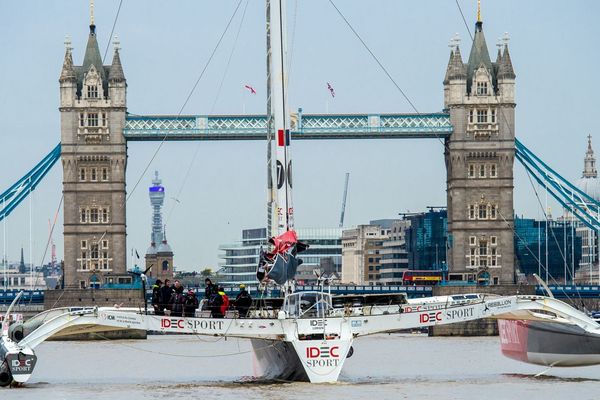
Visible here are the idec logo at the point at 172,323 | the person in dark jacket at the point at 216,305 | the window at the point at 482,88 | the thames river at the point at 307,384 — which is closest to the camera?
the thames river at the point at 307,384

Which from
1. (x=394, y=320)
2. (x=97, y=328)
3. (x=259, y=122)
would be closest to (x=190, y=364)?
(x=97, y=328)

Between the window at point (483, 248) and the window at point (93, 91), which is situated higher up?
the window at point (93, 91)

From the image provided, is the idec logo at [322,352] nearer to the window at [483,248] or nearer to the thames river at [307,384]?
the thames river at [307,384]

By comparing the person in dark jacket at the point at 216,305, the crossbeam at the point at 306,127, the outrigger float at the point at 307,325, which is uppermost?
the crossbeam at the point at 306,127

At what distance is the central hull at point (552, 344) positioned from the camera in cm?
4800

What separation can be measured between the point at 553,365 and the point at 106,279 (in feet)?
233

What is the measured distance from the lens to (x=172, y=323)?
45.3m

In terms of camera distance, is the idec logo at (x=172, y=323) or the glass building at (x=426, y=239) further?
the glass building at (x=426, y=239)

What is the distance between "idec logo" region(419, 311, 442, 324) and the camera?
1785 inches

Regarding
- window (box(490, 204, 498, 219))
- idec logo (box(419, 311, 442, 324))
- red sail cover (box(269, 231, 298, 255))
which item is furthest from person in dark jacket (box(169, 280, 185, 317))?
window (box(490, 204, 498, 219))

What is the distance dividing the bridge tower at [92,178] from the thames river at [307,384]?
4569cm

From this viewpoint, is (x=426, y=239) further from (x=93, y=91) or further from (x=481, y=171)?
(x=93, y=91)

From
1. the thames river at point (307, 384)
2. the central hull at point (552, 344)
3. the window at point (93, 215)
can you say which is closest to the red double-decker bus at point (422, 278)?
the window at point (93, 215)

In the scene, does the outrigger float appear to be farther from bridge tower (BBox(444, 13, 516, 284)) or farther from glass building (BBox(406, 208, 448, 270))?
glass building (BBox(406, 208, 448, 270))
